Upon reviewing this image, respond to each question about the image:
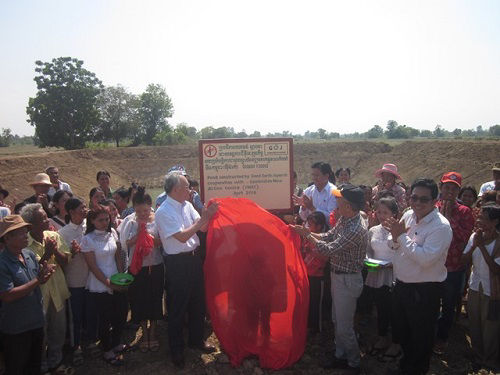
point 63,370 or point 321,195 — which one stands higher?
point 321,195

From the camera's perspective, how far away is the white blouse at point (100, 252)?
4012 mm

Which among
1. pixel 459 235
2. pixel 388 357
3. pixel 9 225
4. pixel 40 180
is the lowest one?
pixel 388 357

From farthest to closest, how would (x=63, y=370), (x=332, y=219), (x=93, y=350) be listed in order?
(x=332, y=219), (x=93, y=350), (x=63, y=370)

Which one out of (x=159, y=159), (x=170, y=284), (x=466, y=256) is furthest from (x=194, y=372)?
(x=159, y=159)

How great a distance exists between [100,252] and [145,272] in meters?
0.62

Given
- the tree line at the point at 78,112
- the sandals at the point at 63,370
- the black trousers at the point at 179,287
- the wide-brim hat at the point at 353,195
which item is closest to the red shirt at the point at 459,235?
the wide-brim hat at the point at 353,195

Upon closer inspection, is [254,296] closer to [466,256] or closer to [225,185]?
[225,185]

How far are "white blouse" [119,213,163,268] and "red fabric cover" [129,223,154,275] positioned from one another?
0.11 metres

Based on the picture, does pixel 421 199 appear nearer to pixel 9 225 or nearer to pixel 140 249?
pixel 140 249

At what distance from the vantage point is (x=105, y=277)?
4.04 metres

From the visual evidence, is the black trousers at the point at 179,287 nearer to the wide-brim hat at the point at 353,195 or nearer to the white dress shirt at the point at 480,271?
the wide-brim hat at the point at 353,195

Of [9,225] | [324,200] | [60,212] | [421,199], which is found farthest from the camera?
[324,200]

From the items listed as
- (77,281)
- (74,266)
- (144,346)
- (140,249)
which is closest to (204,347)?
(144,346)

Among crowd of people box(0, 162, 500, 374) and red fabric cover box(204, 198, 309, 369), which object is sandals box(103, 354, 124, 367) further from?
red fabric cover box(204, 198, 309, 369)
